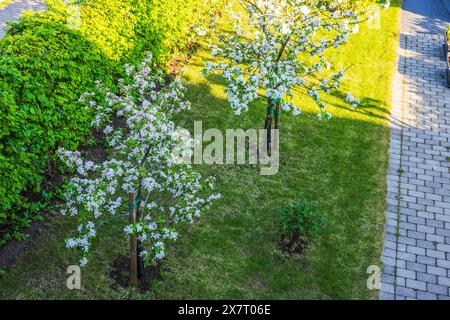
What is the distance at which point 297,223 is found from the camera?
8.23m

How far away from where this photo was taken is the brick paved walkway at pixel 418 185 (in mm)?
8281

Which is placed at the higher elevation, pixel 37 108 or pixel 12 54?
pixel 12 54

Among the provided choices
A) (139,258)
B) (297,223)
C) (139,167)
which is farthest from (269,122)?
(139,167)

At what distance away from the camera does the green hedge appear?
24.8ft

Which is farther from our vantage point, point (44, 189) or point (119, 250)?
point (44, 189)

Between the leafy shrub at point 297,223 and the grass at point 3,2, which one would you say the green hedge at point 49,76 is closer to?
the leafy shrub at point 297,223

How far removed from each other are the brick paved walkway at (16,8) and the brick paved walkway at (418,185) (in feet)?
41.6

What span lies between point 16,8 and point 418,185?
1465 centimetres

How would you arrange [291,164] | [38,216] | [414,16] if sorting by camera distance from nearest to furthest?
1. [38,216]
2. [291,164]
3. [414,16]

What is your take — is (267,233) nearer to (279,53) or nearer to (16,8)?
(279,53)

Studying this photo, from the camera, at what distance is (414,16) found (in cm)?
2006
